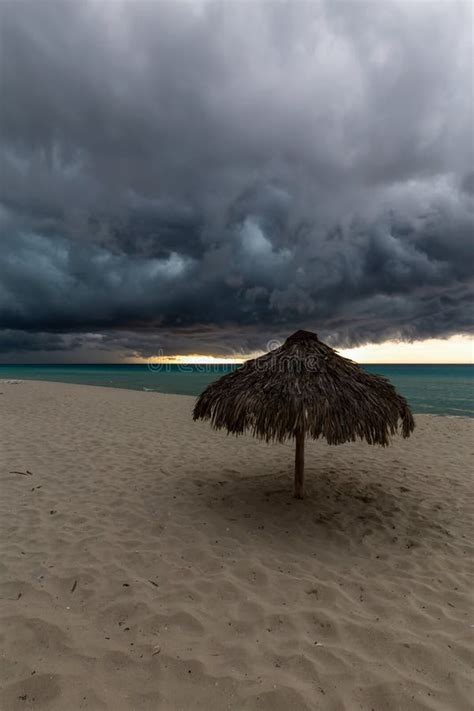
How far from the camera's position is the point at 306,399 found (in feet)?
15.8

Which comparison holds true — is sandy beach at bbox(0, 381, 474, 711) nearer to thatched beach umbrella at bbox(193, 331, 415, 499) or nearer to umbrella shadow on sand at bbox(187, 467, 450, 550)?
umbrella shadow on sand at bbox(187, 467, 450, 550)

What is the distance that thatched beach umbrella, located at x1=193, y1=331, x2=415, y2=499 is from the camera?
4820mm

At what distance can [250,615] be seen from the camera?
10.4 feet

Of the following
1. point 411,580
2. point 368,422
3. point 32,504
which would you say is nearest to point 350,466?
point 368,422

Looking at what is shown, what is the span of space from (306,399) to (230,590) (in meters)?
2.34

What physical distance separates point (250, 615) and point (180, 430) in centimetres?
908

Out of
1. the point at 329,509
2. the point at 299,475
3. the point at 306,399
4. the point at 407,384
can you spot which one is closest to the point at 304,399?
the point at 306,399

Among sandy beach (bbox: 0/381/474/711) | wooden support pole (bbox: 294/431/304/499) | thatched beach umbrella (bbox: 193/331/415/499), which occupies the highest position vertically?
thatched beach umbrella (bbox: 193/331/415/499)

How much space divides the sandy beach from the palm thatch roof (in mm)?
1332

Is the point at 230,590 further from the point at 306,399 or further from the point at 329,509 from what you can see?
the point at 329,509

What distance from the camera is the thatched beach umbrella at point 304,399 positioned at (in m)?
4.82

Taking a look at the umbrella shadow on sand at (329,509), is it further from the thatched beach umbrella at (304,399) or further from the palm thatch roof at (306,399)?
the palm thatch roof at (306,399)

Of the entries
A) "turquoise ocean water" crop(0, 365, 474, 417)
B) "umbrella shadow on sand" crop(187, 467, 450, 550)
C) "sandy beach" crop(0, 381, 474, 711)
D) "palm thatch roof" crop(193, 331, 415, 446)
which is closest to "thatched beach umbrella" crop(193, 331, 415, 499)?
"palm thatch roof" crop(193, 331, 415, 446)

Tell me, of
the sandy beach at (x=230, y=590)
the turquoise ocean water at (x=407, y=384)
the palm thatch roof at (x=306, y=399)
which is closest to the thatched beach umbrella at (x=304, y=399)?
the palm thatch roof at (x=306, y=399)
